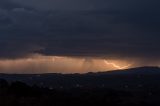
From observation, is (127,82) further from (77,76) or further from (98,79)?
(77,76)

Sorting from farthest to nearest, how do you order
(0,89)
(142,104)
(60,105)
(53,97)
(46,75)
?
(46,75), (142,104), (0,89), (53,97), (60,105)

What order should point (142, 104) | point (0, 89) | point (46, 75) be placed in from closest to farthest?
point (0, 89)
point (142, 104)
point (46, 75)

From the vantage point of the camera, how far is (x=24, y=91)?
70.1 meters

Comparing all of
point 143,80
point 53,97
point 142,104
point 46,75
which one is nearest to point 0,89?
point 53,97

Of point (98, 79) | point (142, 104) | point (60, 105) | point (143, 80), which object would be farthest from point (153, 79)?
point (60, 105)

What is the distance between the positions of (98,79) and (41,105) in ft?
327

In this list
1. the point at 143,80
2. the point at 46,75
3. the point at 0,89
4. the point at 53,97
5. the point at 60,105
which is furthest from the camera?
the point at 46,75

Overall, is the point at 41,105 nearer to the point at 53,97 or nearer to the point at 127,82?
the point at 53,97

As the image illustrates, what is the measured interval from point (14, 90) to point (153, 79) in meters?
86.3

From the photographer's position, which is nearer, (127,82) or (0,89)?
(0,89)

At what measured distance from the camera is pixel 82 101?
61938 mm

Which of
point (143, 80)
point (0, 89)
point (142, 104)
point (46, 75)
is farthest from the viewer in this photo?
point (46, 75)

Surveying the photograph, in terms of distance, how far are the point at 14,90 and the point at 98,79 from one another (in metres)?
87.3

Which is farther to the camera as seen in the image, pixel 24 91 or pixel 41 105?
pixel 24 91
